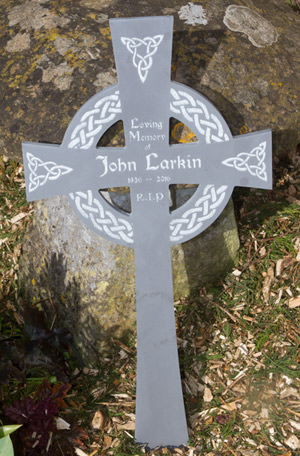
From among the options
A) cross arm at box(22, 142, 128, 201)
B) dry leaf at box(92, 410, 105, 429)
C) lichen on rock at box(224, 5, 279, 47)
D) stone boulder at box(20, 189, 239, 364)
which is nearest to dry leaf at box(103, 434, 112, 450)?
dry leaf at box(92, 410, 105, 429)

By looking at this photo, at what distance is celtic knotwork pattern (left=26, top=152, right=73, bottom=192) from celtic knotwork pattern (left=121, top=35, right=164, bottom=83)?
0.50 metres

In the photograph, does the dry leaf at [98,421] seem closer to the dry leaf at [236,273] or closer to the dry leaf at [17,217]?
the dry leaf at [236,273]

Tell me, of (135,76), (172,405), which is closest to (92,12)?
(135,76)

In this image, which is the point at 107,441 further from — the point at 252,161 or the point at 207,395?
the point at 252,161

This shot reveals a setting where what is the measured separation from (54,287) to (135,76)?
1.31 meters

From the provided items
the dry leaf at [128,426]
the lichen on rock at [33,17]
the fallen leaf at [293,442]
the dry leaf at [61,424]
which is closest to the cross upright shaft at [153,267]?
the dry leaf at [128,426]

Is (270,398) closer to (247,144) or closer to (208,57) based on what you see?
(247,144)

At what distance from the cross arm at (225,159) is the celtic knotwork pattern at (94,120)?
29cm

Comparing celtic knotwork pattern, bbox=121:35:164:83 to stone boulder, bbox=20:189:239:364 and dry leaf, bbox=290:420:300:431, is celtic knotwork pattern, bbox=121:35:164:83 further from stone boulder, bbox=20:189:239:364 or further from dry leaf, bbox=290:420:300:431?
dry leaf, bbox=290:420:300:431

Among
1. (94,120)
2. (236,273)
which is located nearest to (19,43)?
(94,120)

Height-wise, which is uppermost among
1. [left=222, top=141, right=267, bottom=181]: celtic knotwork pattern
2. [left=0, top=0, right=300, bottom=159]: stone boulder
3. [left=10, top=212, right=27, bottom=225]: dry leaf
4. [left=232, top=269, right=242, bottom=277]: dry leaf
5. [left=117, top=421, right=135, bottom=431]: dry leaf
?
[left=0, top=0, right=300, bottom=159]: stone boulder

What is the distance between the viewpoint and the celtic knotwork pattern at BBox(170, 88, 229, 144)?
2125 millimetres

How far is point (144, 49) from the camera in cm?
207

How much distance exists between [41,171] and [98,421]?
1259 mm
